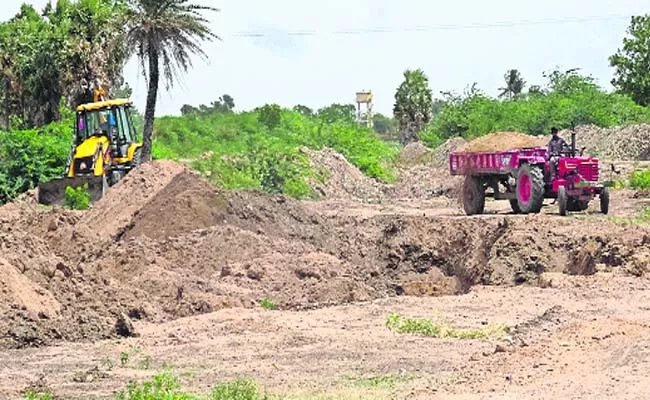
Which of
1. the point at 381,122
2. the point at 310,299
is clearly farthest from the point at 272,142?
the point at 381,122

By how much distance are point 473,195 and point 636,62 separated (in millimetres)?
36224

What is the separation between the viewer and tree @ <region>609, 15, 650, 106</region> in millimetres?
66312

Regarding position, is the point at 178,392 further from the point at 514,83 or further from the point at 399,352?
the point at 514,83

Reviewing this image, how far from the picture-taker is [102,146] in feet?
117

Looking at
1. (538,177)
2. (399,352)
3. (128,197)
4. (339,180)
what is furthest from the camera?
(339,180)

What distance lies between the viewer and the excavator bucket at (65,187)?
33969 millimetres

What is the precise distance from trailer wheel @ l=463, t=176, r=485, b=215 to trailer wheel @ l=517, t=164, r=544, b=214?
2379 mm

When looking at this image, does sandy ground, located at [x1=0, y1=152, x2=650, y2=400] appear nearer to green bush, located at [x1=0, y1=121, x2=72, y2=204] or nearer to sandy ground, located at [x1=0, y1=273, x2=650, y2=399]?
sandy ground, located at [x1=0, y1=273, x2=650, y2=399]

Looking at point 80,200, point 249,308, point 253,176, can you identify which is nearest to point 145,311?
point 249,308

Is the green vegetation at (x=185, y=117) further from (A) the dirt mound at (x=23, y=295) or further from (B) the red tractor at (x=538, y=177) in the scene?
(A) the dirt mound at (x=23, y=295)

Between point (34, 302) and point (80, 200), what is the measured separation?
15.9 metres

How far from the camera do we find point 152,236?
26250mm

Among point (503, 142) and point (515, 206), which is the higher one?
point (503, 142)

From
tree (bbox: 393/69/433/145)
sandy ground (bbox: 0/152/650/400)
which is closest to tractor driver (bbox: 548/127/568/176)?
sandy ground (bbox: 0/152/650/400)
